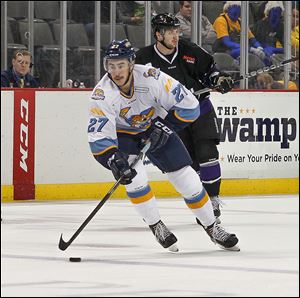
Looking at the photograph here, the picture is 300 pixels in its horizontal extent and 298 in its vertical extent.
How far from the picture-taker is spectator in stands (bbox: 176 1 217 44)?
959 centimetres

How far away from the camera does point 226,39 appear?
384 inches

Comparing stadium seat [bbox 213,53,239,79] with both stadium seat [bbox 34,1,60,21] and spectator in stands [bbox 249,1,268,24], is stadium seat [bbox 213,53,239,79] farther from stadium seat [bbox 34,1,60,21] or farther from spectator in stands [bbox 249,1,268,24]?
stadium seat [bbox 34,1,60,21]

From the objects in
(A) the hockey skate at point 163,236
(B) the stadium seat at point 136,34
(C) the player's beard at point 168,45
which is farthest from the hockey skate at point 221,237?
(B) the stadium seat at point 136,34

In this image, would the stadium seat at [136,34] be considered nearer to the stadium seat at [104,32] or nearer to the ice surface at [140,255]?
the stadium seat at [104,32]

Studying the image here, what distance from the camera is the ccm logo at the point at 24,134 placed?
28.1 ft

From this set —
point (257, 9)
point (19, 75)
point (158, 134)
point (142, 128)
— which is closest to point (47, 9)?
point (19, 75)

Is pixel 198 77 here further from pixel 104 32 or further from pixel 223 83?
pixel 104 32

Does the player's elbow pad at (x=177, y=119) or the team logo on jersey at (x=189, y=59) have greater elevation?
the team logo on jersey at (x=189, y=59)

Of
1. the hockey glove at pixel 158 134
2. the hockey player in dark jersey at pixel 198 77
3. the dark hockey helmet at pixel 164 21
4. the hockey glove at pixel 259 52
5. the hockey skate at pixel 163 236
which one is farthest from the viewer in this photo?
the hockey glove at pixel 259 52

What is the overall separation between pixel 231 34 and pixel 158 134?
4.34 metres

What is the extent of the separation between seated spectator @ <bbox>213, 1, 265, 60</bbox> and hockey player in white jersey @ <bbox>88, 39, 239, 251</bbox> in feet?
13.5

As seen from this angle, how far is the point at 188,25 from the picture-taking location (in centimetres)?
958

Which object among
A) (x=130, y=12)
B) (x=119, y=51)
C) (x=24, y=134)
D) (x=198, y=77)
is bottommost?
(x=24, y=134)

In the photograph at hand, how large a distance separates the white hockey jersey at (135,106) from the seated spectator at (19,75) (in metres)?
3.03
